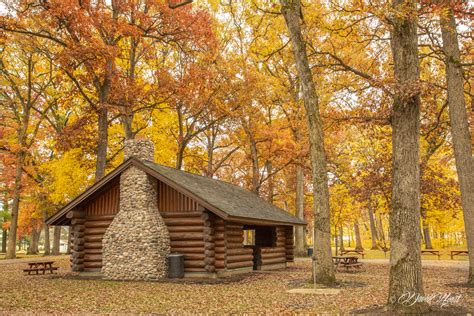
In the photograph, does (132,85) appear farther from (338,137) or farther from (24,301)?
(338,137)

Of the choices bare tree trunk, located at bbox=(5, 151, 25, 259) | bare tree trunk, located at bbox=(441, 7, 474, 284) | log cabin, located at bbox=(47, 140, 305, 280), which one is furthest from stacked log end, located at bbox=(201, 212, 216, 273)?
bare tree trunk, located at bbox=(5, 151, 25, 259)

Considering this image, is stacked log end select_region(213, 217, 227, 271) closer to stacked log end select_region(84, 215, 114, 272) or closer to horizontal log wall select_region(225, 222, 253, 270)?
horizontal log wall select_region(225, 222, 253, 270)

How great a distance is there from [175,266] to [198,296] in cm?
509

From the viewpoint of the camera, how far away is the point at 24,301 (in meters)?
12.7

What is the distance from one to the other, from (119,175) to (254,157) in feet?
51.1

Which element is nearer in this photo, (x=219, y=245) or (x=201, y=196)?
(x=201, y=196)

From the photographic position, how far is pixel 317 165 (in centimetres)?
1630

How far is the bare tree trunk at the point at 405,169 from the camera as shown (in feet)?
31.1

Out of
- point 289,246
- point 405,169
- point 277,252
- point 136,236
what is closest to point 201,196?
point 136,236

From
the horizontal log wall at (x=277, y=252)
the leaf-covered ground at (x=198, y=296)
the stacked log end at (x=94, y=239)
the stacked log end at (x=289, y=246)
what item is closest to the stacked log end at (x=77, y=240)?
the stacked log end at (x=94, y=239)

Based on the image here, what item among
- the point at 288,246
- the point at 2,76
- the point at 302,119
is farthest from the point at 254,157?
the point at 2,76

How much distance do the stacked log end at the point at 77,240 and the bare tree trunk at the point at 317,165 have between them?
441 inches

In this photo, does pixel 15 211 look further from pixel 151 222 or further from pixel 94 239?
pixel 151 222

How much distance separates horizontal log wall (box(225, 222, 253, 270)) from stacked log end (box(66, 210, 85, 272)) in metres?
6.92
